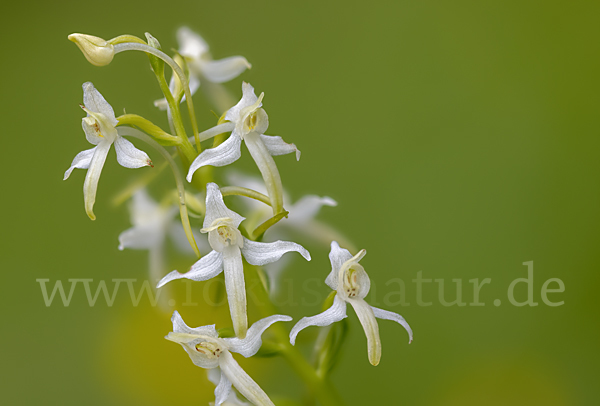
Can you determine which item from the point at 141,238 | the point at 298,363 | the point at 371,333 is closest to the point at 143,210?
the point at 141,238

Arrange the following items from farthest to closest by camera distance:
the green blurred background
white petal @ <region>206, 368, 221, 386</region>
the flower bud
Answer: the green blurred background < white petal @ <region>206, 368, 221, 386</region> < the flower bud

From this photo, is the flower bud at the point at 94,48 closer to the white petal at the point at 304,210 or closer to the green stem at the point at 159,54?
the green stem at the point at 159,54

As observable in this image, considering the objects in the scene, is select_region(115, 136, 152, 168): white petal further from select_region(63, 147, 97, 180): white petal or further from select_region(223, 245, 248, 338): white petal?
select_region(223, 245, 248, 338): white petal

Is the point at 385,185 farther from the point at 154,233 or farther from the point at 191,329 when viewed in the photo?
the point at 191,329

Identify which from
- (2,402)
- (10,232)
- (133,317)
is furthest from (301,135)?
(2,402)

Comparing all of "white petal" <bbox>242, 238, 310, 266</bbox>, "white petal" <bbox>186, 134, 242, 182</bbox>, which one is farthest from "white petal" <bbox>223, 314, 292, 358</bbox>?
"white petal" <bbox>186, 134, 242, 182</bbox>

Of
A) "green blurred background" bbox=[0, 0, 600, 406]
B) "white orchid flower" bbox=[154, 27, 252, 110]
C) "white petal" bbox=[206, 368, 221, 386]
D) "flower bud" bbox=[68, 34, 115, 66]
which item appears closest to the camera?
"flower bud" bbox=[68, 34, 115, 66]
